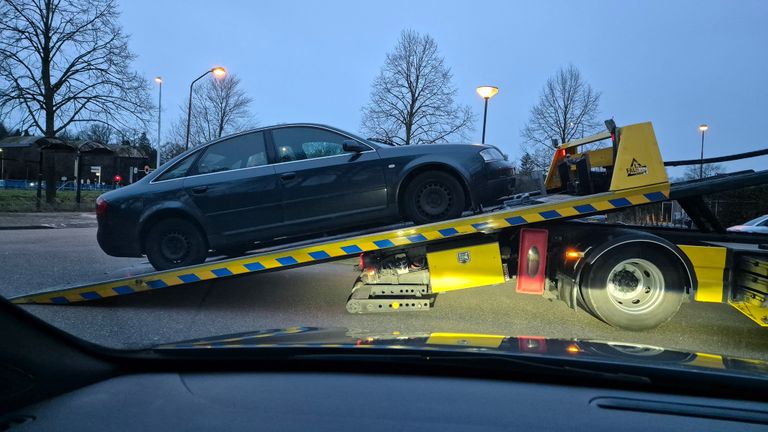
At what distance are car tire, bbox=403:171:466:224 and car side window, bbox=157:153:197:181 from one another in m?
2.60

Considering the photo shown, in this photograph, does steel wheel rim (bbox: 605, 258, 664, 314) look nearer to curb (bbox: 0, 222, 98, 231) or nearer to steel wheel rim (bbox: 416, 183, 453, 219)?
steel wheel rim (bbox: 416, 183, 453, 219)

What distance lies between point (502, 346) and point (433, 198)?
155 inches

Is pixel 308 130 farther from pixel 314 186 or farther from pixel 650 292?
→ pixel 650 292

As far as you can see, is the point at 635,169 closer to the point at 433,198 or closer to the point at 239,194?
the point at 433,198

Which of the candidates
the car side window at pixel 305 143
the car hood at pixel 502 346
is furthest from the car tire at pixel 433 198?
the car hood at pixel 502 346

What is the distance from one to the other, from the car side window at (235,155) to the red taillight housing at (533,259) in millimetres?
3119

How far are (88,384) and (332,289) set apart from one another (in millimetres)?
5516

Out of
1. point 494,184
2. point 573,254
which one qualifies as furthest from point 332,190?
point 573,254

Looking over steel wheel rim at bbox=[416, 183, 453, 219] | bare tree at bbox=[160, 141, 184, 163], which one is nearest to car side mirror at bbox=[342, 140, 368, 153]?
steel wheel rim at bbox=[416, 183, 453, 219]

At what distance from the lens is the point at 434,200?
21.0ft

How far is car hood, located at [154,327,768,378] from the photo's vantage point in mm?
2326

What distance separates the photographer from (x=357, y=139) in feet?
21.6

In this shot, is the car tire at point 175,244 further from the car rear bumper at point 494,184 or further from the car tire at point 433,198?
the car rear bumper at point 494,184

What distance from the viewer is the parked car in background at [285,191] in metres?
6.40
